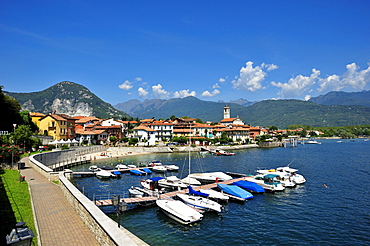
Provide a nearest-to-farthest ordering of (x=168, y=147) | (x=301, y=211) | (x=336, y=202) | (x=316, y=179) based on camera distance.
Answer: (x=301, y=211), (x=336, y=202), (x=316, y=179), (x=168, y=147)

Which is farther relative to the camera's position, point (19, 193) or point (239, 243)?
point (19, 193)

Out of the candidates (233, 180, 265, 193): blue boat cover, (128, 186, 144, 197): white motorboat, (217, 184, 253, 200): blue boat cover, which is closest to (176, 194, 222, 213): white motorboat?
(217, 184, 253, 200): blue boat cover

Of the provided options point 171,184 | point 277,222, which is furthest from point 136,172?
point 277,222

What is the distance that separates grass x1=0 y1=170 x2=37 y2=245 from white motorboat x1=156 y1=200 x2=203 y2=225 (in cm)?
1216

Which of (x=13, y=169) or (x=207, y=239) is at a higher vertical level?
(x=13, y=169)

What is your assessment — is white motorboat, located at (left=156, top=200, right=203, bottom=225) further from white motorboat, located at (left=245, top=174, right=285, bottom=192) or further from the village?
the village

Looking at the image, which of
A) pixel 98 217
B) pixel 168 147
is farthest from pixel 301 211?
pixel 168 147

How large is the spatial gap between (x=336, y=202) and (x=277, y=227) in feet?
41.1

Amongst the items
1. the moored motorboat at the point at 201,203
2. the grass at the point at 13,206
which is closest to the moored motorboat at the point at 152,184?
the moored motorboat at the point at 201,203

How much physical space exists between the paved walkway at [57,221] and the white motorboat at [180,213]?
9589mm

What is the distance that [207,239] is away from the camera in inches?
797

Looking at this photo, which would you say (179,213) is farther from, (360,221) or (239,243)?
(360,221)

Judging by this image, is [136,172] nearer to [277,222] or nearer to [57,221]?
[277,222]

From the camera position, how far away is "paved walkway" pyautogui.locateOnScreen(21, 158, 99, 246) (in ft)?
43.4
